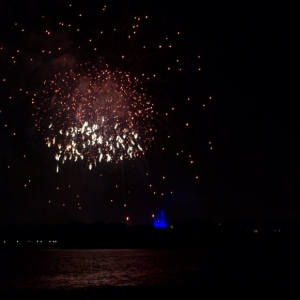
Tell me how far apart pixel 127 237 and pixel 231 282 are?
276 feet

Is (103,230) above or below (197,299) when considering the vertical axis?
above

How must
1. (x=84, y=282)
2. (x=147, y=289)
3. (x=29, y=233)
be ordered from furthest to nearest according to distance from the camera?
(x=29, y=233)
(x=84, y=282)
(x=147, y=289)

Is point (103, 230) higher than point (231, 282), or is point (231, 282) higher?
point (103, 230)

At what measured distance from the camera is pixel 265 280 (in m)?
A: 20.7

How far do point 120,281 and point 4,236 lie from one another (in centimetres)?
8681

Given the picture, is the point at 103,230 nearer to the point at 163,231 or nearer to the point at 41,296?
the point at 163,231

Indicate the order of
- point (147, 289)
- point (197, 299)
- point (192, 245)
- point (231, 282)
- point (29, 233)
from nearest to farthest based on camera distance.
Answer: point (197, 299)
point (147, 289)
point (231, 282)
point (192, 245)
point (29, 233)

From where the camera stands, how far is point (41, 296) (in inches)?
621

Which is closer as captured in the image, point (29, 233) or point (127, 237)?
point (127, 237)

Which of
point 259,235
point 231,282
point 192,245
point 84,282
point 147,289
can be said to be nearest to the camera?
point 147,289

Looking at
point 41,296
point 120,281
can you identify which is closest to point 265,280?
point 120,281

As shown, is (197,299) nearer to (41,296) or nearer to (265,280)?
(41,296)

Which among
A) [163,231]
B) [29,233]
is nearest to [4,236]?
Answer: [29,233]

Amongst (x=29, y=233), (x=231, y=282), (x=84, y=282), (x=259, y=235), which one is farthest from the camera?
(x=29, y=233)
